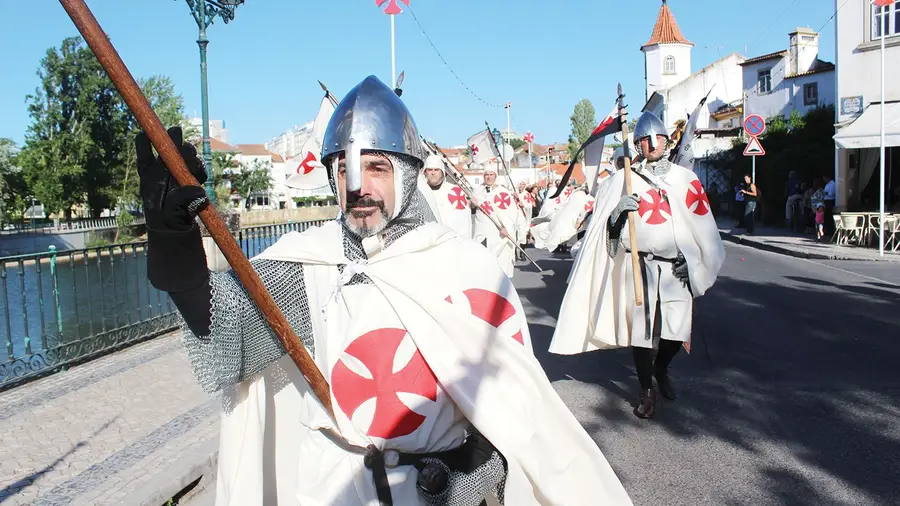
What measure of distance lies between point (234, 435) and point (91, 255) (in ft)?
21.8

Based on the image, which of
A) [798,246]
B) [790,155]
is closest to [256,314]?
[798,246]

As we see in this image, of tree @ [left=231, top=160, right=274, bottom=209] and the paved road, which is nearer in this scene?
the paved road

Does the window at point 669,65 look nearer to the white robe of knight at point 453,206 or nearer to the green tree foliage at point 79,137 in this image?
the green tree foliage at point 79,137

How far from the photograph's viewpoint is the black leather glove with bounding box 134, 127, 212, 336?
6.08 feet

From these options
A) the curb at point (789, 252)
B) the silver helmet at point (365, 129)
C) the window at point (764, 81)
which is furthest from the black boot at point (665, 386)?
the window at point (764, 81)

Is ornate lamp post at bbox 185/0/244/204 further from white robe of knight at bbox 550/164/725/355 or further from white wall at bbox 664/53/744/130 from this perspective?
white wall at bbox 664/53/744/130

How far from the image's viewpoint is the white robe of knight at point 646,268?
5.54 metres

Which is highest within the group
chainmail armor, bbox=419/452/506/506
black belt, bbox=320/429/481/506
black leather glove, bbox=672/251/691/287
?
black leather glove, bbox=672/251/691/287

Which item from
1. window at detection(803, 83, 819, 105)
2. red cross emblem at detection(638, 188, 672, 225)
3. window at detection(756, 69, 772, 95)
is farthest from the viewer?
window at detection(756, 69, 772, 95)

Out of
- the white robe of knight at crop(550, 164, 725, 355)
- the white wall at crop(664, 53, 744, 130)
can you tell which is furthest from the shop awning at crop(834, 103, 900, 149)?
the white wall at crop(664, 53, 744, 130)

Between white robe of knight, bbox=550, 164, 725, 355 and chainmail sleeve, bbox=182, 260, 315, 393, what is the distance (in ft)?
12.2

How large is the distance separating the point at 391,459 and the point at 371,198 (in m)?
0.77

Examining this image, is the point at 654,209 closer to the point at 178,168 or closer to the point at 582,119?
the point at 178,168

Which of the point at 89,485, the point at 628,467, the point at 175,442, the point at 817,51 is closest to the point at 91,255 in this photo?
the point at 175,442
